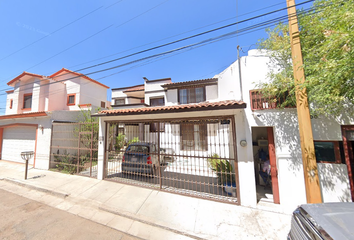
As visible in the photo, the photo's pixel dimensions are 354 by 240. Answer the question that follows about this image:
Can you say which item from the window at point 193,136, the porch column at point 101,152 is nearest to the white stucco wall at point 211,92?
the window at point 193,136

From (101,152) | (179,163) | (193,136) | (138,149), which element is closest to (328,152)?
(193,136)

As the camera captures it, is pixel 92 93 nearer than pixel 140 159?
No

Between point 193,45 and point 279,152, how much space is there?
450 cm

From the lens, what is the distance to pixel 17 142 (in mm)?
8109

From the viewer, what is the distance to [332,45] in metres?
2.35

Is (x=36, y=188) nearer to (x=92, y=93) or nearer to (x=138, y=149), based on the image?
(x=138, y=149)

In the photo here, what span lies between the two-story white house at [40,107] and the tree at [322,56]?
7.38m

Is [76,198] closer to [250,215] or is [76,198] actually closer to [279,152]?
[250,215]

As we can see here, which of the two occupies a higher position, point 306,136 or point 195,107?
point 195,107

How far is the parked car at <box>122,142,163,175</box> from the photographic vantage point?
5012 millimetres

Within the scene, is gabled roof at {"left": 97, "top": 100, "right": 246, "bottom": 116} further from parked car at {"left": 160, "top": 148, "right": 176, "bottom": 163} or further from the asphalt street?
the asphalt street

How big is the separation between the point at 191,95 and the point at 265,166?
8082 mm

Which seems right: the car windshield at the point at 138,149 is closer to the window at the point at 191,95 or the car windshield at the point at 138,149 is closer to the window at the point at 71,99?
the window at the point at 191,95

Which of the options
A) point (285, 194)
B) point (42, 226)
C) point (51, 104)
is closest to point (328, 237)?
point (285, 194)
